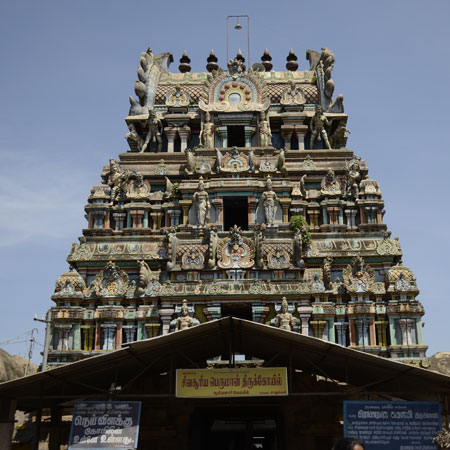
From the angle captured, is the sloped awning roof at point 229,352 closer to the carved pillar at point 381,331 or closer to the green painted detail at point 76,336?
the carved pillar at point 381,331

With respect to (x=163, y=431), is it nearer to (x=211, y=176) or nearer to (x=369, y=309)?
(x=369, y=309)

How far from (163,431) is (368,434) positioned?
19.9ft

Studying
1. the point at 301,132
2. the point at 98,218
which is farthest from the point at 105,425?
the point at 301,132

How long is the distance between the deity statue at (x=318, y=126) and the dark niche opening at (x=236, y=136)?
4398mm

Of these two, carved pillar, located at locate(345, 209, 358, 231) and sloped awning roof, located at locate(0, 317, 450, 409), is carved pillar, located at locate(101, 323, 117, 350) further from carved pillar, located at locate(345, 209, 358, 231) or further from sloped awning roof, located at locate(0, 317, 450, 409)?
carved pillar, located at locate(345, 209, 358, 231)

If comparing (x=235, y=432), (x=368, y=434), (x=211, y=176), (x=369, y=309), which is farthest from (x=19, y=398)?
(x=211, y=176)

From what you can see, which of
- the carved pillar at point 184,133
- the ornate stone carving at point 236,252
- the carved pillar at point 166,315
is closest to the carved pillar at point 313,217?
the ornate stone carving at point 236,252

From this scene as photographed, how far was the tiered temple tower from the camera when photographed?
2842cm

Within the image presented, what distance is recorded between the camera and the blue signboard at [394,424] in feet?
44.3

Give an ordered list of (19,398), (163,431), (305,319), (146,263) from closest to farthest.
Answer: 1. (19,398)
2. (163,431)
3. (305,319)
4. (146,263)

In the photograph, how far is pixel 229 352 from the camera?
49.7ft

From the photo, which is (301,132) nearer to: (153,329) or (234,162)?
(234,162)

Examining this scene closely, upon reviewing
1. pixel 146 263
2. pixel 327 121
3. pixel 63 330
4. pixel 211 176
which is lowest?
pixel 63 330

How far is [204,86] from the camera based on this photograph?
41.5 metres
